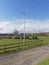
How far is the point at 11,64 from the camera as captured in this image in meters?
10.5

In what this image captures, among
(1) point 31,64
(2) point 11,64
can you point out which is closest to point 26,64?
(1) point 31,64

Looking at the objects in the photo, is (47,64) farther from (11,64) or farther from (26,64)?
(11,64)

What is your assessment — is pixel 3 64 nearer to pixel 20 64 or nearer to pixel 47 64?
pixel 20 64

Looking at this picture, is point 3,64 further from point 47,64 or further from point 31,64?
point 47,64

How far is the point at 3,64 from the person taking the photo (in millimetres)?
10633

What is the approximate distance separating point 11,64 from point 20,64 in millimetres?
610

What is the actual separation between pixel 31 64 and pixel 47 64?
3.54 feet

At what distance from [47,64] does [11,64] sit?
2426mm

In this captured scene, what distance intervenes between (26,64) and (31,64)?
13.4 inches

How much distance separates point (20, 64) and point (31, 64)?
0.75 m

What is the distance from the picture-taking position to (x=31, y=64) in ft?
35.0

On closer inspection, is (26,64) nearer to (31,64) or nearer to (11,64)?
(31,64)

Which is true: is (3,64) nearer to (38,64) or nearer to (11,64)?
(11,64)

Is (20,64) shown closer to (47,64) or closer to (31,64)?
(31,64)
